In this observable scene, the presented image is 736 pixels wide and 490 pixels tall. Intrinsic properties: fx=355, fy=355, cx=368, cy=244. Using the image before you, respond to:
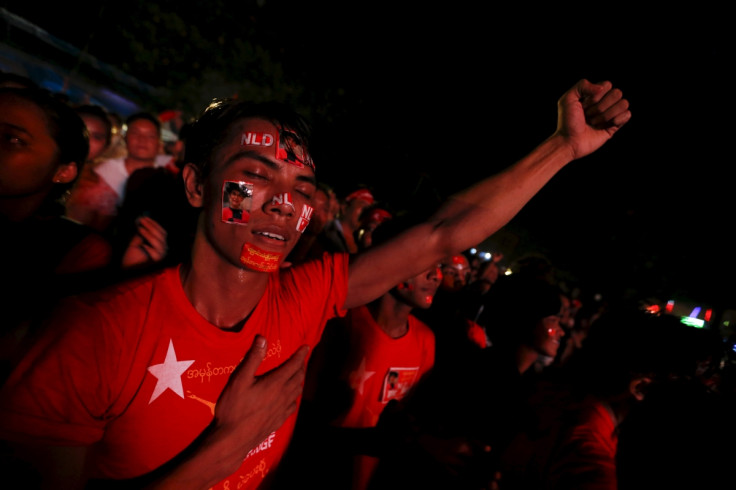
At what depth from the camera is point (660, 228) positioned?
18906 mm

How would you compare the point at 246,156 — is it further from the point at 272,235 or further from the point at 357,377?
the point at 357,377

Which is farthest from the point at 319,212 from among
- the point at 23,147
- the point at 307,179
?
the point at 23,147

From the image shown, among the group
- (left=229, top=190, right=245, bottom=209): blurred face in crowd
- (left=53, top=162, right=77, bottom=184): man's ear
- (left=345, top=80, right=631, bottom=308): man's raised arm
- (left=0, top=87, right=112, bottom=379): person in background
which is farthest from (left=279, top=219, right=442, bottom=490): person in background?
(left=53, top=162, right=77, bottom=184): man's ear

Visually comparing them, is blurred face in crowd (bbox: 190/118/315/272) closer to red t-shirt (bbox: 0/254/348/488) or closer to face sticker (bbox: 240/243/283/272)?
face sticker (bbox: 240/243/283/272)

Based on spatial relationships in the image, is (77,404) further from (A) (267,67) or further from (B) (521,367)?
(A) (267,67)

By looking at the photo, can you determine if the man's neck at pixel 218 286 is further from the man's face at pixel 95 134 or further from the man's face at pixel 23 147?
the man's face at pixel 95 134

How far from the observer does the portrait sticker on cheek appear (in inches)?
63.6

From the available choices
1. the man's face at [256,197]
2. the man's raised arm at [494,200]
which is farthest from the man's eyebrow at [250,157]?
the man's raised arm at [494,200]

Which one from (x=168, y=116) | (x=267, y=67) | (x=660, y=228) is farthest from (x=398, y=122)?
(x=660, y=228)

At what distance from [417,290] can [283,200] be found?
5.44 feet

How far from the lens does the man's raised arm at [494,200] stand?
186cm

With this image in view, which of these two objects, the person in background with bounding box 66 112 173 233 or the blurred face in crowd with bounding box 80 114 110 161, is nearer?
the person in background with bounding box 66 112 173 233

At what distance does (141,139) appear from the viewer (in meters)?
4.55

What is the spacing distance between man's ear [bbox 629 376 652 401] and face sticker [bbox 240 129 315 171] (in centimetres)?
286
